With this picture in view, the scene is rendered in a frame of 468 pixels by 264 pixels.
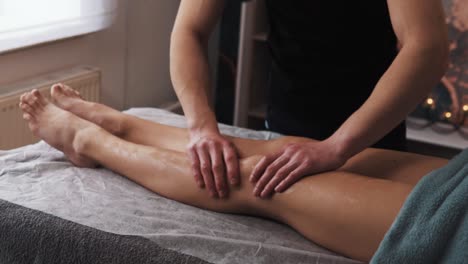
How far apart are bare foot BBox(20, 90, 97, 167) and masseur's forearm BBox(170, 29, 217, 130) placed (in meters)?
0.24

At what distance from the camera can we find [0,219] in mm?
1295

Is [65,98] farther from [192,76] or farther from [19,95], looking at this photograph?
[19,95]

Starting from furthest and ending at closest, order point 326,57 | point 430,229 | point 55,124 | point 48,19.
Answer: point 48,19 → point 326,57 → point 55,124 → point 430,229

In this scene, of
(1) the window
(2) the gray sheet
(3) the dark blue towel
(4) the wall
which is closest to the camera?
(3) the dark blue towel

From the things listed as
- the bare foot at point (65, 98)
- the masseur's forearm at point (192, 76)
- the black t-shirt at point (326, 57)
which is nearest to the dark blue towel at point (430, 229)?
the masseur's forearm at point (192, 76)

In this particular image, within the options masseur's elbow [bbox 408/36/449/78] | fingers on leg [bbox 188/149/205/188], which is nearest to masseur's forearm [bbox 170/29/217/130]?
fingers on leg [bbox 188/149/205/188]

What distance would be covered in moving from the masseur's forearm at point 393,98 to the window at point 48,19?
128cm

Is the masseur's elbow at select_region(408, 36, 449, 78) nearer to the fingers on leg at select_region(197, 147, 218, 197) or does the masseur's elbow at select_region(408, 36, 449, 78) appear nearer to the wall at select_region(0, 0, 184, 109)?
the fingers on leg at select_region(197, 147, 218, 197)

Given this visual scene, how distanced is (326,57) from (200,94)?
1.23 ft

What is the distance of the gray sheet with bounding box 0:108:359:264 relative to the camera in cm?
122

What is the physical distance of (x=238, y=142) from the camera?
5.21ft

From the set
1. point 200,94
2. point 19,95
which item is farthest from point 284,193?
point 19,95

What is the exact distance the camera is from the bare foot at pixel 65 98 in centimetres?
178

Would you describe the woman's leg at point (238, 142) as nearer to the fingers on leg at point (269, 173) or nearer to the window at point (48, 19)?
the fingers on leg at point (269, 173)
